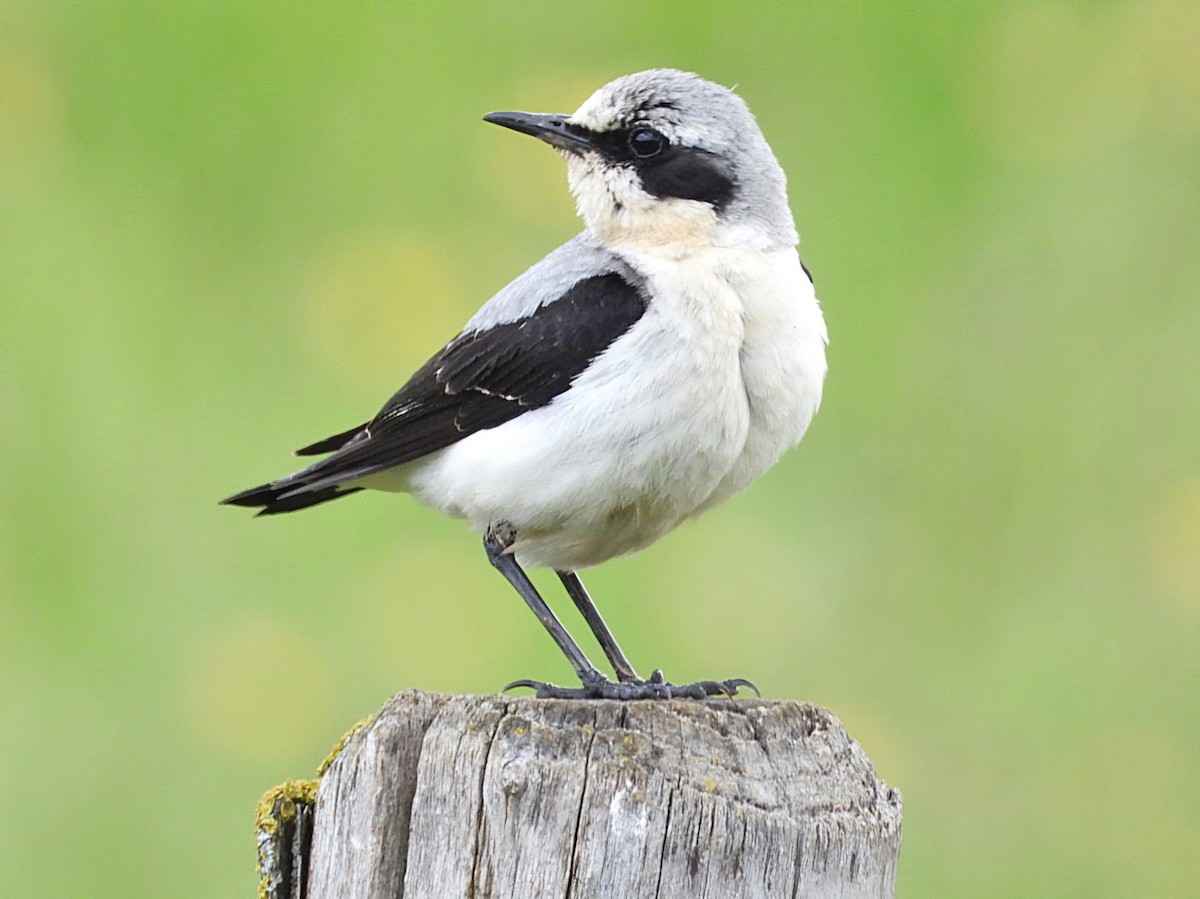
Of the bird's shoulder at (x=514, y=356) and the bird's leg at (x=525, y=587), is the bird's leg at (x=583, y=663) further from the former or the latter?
the bird's shoulder at (x=514, y=356)

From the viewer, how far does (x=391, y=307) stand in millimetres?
8156

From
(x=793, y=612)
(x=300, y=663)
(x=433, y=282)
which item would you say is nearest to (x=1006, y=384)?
(x=793, y=612)

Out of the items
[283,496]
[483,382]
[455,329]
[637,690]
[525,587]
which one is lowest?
[637,690]

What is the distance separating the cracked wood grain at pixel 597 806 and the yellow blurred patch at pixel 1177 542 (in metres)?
4.25

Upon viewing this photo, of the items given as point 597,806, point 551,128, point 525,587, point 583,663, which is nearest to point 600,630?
point 525,587

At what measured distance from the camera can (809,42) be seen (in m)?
8.70

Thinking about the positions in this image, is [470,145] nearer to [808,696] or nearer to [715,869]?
[808,696]

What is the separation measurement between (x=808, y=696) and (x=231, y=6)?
4.80 m

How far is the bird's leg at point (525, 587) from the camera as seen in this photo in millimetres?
5020

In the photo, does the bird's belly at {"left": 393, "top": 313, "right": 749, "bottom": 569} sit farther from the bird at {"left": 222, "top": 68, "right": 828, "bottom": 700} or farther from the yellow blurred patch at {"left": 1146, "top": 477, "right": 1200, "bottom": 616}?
the yellow blurred patch at {"left": 1146, "top": 477, "right": 1200, "bottom": 616}

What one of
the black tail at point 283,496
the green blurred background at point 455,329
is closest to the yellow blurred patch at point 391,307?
the green blurred background at point 455,329

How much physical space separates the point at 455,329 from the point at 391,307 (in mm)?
337

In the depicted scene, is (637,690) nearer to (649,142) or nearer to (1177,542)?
(649,142)

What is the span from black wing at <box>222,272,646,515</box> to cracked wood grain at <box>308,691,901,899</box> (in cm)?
141
